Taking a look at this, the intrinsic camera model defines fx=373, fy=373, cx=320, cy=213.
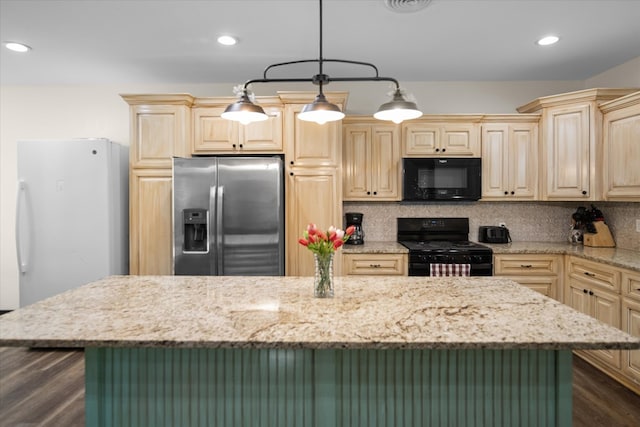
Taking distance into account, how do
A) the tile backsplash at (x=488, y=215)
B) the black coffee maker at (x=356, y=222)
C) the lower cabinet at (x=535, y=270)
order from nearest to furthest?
the lower cabinet at (x=535, y=270) < the black coffee maker at (x=356, y=222) < the tile backsplash at (x=488, y=215)

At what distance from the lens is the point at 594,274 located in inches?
112

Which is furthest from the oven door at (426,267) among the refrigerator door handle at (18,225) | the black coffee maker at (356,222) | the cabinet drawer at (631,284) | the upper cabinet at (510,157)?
the refrigerator door handle at (18,225)

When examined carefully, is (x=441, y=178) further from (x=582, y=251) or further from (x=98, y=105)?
(x=98, y=105)

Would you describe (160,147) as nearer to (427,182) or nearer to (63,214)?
(63,214)

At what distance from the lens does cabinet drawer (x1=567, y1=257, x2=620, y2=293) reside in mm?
2627

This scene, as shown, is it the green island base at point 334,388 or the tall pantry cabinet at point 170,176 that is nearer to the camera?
the green island base at point 334,388

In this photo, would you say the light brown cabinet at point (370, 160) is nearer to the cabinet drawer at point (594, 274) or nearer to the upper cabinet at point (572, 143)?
the upper cabinet at point (572, 143)

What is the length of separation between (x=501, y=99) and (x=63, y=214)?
4.42m

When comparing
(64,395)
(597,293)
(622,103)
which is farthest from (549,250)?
(64,395)

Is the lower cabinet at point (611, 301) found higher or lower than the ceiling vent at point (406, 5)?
lower

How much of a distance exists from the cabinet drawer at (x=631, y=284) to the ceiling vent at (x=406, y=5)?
87.3 inches

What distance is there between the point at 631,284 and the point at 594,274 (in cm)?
36

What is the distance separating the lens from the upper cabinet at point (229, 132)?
3.35 metres

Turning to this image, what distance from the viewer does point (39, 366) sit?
298cm
